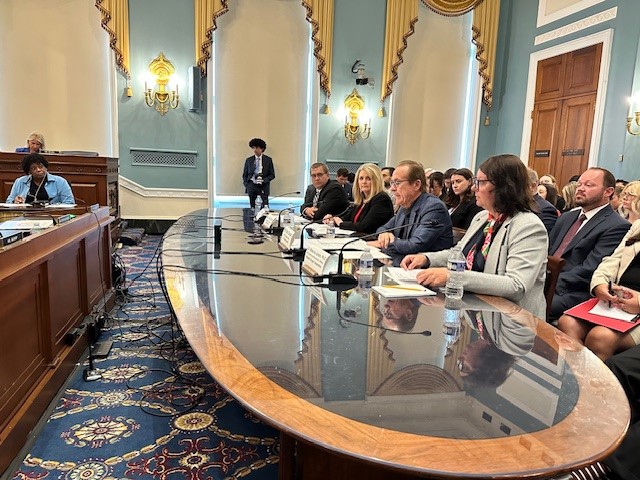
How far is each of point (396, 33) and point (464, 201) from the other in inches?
174

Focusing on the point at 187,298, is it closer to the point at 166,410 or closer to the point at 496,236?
the point at 166,410

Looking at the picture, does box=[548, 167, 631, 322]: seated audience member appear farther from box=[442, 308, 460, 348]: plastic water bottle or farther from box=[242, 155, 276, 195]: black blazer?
box=[242, 155, 276, 195]: black blazer

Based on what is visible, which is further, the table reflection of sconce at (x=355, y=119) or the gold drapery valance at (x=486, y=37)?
the gold drapery valance at (x=486, y=37)

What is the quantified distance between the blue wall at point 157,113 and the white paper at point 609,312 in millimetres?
5954

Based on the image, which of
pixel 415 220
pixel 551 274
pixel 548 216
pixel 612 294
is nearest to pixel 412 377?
pixel 551 274

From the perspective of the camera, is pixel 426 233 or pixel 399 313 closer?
pixel 399 313

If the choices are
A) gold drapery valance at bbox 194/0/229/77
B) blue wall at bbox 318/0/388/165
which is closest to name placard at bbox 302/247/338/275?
blue wall at bbox 318/0/388/165

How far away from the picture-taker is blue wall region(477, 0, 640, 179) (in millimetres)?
5480

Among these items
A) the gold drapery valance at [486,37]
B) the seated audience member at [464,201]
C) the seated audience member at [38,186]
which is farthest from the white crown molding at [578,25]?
the seated audience member at [38,186]

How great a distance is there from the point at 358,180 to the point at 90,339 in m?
2.13

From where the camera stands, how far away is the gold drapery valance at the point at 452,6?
742 cm

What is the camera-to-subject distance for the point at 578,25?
6.15 metres

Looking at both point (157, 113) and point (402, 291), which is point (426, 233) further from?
point (157, 113)

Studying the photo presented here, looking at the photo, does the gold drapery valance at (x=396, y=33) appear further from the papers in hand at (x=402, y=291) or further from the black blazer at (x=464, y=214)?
the papers in hand at (x=402, y=291)
